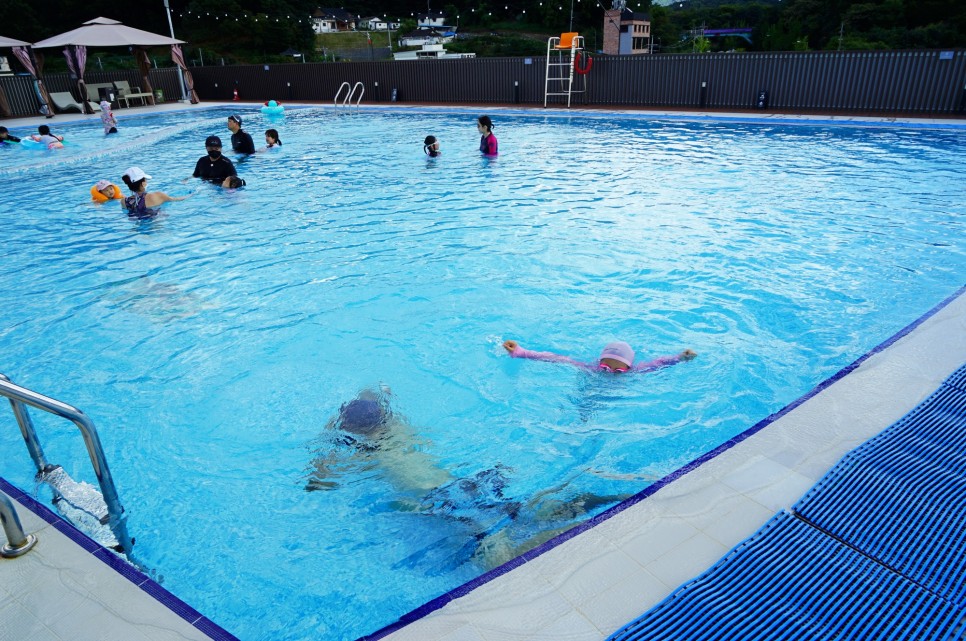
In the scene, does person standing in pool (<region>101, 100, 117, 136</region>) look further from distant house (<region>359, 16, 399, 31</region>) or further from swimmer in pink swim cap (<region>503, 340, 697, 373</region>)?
distant house (<region>359, 16, 399, 31</region>)

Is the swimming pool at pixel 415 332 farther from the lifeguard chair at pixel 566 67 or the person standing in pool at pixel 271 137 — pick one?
the lifeguard chair at pixel 566 67

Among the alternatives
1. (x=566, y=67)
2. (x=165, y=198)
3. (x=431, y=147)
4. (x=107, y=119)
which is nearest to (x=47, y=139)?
(x=107, y=119)

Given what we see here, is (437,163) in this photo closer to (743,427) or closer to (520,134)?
(520,134)

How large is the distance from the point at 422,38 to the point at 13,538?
258 feet

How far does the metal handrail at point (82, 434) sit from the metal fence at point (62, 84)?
27250mm

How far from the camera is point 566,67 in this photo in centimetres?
2333

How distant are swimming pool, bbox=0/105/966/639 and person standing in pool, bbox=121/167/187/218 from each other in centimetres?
30

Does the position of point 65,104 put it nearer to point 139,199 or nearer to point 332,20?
point 139,199

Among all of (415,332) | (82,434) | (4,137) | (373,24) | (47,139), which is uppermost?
(373,24)

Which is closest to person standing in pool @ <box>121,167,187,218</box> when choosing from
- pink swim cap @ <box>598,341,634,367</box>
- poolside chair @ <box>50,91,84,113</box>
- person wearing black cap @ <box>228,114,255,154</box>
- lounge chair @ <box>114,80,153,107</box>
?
person wearing black cap @ <box>228,114,255,154</box>

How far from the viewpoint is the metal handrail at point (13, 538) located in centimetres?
228

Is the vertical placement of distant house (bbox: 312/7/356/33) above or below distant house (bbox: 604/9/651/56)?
above

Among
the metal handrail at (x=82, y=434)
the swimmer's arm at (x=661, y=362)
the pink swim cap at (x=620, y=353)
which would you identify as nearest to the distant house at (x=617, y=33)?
the swimmer's arm at (x=661, y=362)

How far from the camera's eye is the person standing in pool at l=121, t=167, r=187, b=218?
350 inches
